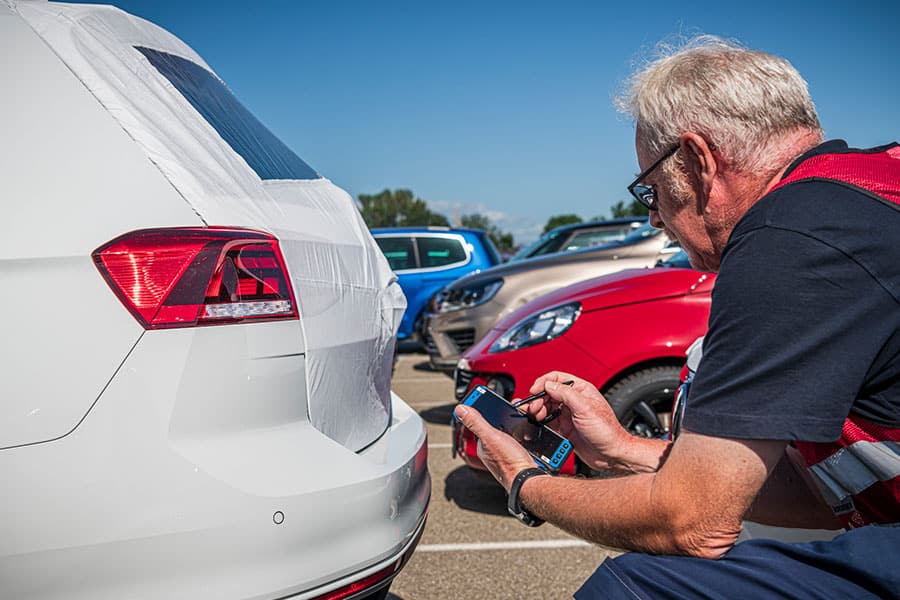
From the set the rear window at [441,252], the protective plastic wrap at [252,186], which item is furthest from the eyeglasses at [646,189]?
the rear window at [441,252]

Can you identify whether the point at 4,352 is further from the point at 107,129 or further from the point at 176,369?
the point at 107,129

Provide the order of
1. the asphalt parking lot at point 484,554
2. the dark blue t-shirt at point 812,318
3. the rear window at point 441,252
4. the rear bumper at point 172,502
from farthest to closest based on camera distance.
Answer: the rear window at point 441,252, the asphalt parking lot at point 484,554, the rear bumper at point 172,502, the dark blue t-shirt at point 812,318

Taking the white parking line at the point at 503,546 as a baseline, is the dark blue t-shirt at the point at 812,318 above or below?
above

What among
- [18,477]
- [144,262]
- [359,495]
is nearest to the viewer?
[18,477]

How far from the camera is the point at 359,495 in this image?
64.0 inches

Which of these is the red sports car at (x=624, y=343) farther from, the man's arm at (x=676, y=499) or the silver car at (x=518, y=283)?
the silver car at (x=518, y=283)

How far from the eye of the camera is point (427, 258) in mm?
10477

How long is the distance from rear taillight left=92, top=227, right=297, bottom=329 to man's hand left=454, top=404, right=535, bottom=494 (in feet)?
1.54

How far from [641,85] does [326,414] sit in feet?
3.25

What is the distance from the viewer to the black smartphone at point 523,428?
1803 mm

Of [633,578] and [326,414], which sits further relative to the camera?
[326,414]

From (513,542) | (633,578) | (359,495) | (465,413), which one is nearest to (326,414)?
(359,495)

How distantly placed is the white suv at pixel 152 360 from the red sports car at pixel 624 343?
4.96 feet

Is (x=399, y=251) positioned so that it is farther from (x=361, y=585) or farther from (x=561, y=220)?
(x=561, y=220)
